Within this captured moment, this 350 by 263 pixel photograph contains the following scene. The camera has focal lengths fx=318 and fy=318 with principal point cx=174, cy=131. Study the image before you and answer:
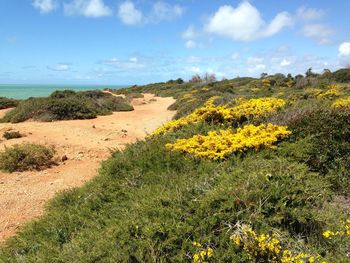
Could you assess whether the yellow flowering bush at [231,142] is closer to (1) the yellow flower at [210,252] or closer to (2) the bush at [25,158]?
(1) the yellow flower at [210,252]

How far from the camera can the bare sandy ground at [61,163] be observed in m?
6.05

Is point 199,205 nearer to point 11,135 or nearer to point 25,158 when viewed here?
point 25,158

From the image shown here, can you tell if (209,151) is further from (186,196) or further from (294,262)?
(294,262)

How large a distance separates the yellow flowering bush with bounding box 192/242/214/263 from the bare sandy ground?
11.4 ft

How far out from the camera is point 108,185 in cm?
543

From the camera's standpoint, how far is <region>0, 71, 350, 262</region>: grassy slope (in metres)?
3.33

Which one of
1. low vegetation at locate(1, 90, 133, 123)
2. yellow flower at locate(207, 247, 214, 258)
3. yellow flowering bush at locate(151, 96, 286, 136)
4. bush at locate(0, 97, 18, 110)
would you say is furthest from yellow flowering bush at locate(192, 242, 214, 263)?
bush at locate(0, 97, 18, 110)

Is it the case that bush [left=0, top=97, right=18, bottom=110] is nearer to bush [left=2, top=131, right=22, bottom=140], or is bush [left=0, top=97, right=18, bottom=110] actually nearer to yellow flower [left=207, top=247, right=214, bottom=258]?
bush [left=2, top=131, right=22, bottom=140]

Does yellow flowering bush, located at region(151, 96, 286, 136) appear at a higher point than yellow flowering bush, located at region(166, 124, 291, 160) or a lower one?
higher

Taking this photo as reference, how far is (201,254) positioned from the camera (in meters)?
2.96

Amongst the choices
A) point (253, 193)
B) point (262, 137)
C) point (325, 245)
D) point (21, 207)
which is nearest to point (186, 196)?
point (253, 193)

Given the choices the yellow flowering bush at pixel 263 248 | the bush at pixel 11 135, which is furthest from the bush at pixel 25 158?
the yellow flowering bush at pixel 263 248

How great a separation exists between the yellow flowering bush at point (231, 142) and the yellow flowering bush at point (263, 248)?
2.08 meters

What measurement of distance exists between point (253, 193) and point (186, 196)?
84cm
